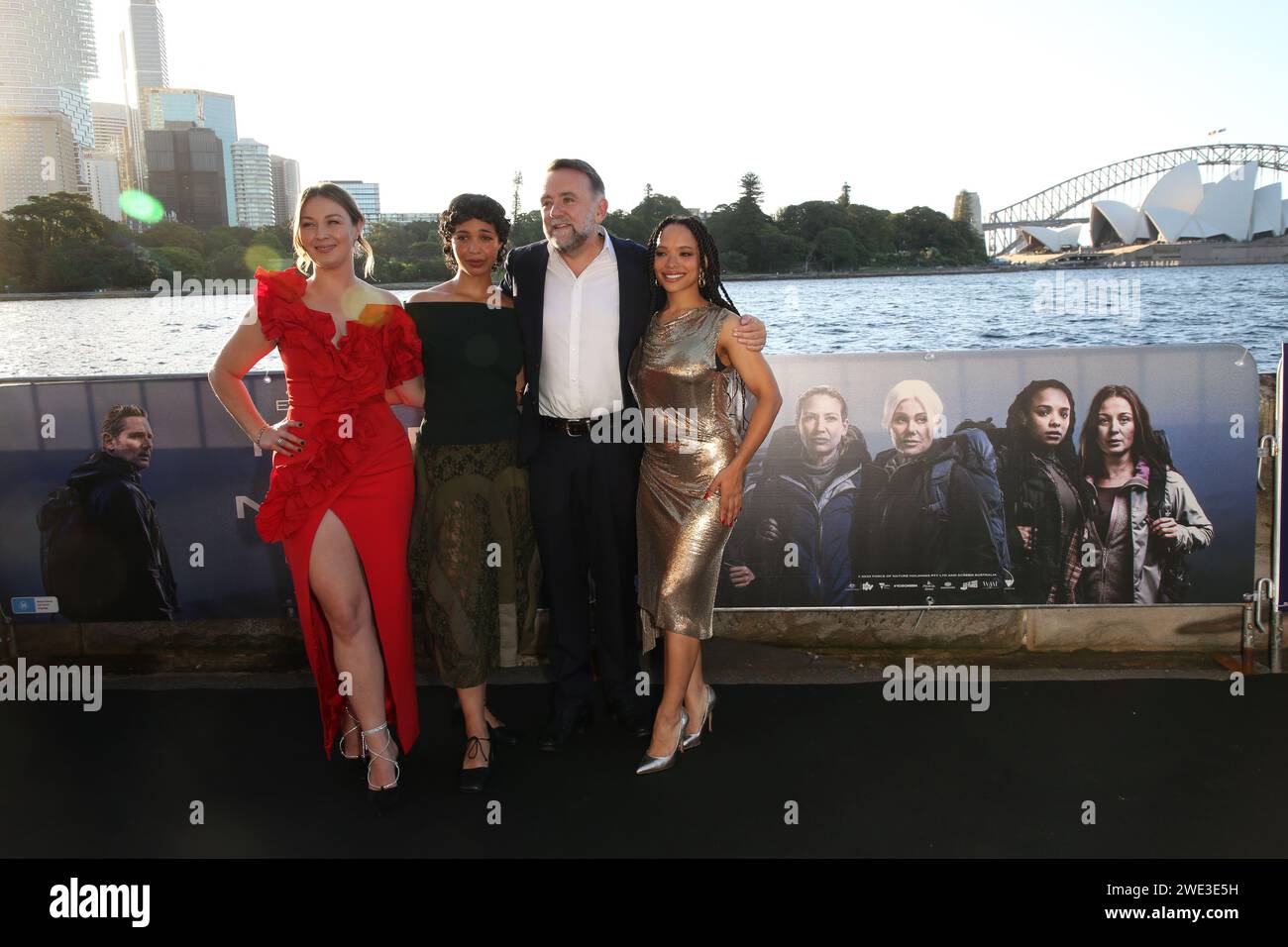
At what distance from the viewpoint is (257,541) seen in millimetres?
4500

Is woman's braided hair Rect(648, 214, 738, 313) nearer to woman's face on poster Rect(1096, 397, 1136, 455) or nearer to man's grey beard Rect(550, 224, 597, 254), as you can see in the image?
man's grey beard Rect(550, 224, 597, 254)

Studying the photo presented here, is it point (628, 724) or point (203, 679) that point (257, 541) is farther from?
point (628, 724)

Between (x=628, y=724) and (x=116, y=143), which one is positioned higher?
(x=116, y=143)

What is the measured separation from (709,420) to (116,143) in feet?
233

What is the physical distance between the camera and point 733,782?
336 cm

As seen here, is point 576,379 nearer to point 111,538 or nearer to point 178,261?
point 111,538

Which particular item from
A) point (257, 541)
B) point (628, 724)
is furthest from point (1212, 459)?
point (257, 541)

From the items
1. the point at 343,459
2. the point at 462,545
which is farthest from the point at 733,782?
the point at 343,459

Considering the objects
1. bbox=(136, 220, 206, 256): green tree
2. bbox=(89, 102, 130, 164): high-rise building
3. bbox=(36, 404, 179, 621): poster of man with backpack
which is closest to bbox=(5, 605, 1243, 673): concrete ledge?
bbox=(36, 404, 179, 621): poster of man with backpack

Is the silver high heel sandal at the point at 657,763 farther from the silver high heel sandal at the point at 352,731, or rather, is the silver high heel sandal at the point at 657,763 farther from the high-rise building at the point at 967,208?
the high-rise building at the point at 967,208

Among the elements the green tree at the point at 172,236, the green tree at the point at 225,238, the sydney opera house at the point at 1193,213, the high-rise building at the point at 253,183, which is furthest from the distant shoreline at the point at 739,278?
the sydney opera house at the point at 1193,213

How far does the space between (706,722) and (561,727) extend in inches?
22.3

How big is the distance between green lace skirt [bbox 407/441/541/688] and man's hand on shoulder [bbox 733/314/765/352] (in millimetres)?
941
